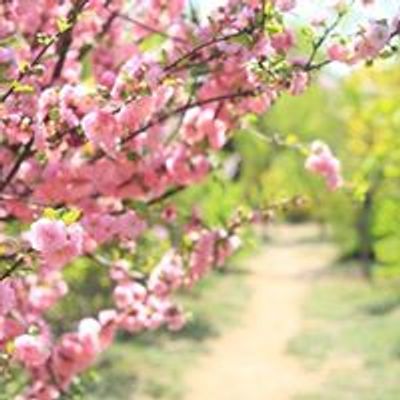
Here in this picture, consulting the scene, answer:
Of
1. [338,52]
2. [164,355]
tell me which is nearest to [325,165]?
[338,52]

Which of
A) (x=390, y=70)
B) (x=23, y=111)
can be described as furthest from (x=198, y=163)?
(x=390, y=70)

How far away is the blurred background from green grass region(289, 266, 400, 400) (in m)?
0.03

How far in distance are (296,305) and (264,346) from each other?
15.8ft

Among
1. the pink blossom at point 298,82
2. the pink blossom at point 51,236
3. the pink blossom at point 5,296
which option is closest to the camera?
the pink blossom at point 51,236

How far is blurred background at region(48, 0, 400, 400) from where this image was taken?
12578mm

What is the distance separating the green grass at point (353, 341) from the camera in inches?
505

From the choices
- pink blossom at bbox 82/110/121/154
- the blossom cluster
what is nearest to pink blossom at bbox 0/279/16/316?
the blossom cluster

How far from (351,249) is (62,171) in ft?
72.4

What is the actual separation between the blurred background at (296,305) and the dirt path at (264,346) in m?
0.03

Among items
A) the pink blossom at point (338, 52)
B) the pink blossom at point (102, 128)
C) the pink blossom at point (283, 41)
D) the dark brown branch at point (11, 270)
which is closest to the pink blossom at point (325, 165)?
the pink blossom at point (283, 41)

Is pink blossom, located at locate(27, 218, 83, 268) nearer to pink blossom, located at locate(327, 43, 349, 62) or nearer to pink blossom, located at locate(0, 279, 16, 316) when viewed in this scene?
pink blossom, located at locate(0, 279, 16, 316)

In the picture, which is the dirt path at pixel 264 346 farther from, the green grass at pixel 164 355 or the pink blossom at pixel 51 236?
the pink blossom at pixel 51 236

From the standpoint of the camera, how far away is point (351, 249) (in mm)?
26688

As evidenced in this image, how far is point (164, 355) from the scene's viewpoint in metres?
15.1
